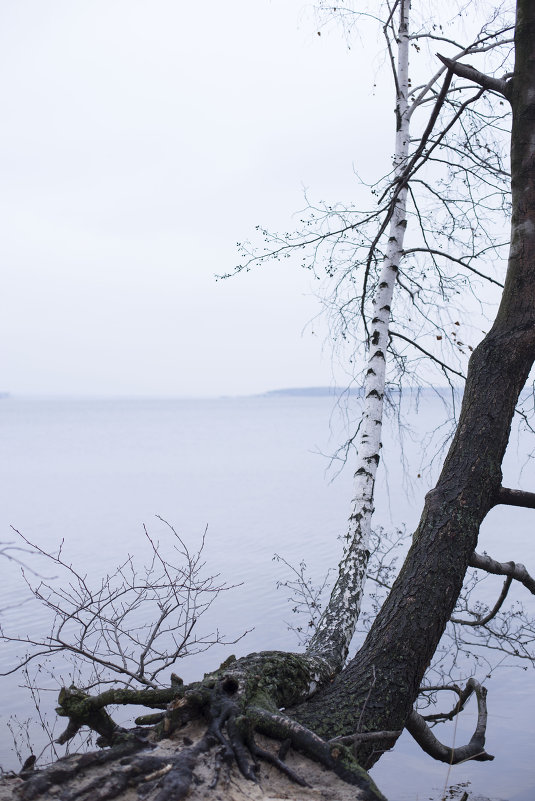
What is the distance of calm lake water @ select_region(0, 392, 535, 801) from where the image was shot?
8273mm

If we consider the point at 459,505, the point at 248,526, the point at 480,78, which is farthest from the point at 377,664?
the point at 248,526

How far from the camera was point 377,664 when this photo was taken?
3682 mm

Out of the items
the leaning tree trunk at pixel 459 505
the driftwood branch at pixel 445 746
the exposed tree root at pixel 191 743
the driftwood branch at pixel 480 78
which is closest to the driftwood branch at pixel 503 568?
the leaning tree trunk at pixel 459 505

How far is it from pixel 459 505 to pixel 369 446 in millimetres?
1655

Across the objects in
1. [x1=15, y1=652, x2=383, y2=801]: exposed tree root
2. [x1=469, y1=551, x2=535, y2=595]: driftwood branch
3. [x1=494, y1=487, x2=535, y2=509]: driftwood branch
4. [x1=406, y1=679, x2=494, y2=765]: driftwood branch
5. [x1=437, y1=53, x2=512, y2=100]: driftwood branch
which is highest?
[x1=437, y1=53, x2=512, y2=100]: driftwood branch

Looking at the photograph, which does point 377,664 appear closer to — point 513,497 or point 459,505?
point 459,505

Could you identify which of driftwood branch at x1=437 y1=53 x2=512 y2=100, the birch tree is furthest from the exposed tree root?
driftwood branch at x1=437 y1=53 x2=512 y2=100

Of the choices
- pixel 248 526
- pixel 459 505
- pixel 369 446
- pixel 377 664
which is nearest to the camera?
pixel 377 664

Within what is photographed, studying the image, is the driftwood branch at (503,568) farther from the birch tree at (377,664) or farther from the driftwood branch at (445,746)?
the driftwood branch at (445,746)

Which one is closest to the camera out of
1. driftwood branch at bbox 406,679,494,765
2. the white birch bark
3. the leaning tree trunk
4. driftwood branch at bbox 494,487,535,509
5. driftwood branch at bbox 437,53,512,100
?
the leaning tree trunk

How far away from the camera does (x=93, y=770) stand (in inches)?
104

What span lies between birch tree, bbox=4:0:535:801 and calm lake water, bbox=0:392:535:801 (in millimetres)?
1023

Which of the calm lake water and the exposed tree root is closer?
the exposed tree root

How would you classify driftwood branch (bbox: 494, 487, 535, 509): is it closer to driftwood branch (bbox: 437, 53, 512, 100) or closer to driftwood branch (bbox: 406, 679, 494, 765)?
driftwood branch (bbox: 406, 679, 494, 765)
